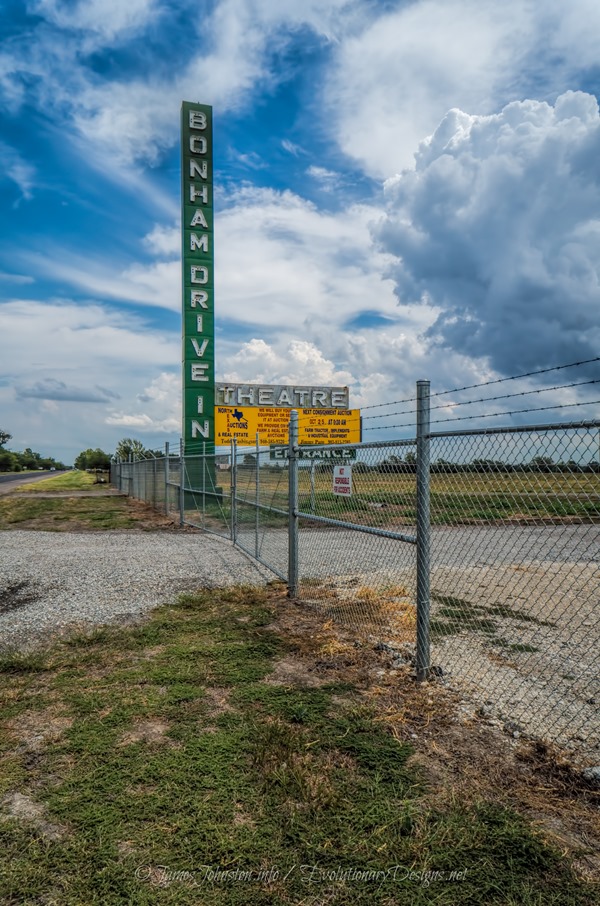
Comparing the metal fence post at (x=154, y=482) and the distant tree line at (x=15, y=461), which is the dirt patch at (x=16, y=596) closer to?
the metal fence post at (x=154, y=482)

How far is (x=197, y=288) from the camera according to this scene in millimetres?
20938

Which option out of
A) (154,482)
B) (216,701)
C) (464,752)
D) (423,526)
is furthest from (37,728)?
(154,482)

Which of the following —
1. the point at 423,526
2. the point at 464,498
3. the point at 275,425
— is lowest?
the point at 423,526

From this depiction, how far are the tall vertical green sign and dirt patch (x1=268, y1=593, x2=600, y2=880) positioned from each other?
16036 millimetres

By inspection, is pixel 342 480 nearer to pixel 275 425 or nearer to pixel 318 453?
pixel 318 453

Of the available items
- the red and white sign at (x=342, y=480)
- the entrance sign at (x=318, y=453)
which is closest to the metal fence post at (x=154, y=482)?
the entrance sign at (x=318, y=453)

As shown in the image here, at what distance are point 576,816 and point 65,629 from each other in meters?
4.92

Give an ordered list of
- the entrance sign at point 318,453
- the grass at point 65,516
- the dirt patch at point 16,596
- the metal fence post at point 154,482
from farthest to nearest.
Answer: the metal fence post at point 154,482
the grass at point 65,516
the dirt patch at point 16,596
the entrance sign at point 318,453

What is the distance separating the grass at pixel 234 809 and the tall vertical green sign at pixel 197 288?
16.6 m

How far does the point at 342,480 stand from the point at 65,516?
50.2 ft

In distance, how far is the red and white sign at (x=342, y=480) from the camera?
19.4ft

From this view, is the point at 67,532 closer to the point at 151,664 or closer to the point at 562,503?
the point at 151,664

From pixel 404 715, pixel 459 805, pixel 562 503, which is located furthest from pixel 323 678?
pixel 562 503

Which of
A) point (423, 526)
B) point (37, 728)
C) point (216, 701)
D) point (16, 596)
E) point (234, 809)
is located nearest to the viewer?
point (234, 809)
